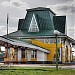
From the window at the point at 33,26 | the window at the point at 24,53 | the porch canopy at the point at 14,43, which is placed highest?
the window at the point at 33,26

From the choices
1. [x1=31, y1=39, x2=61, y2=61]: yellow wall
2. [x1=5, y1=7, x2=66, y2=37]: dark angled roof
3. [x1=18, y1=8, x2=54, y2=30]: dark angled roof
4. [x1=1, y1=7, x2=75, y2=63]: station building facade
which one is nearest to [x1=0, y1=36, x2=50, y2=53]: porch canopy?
[x1=1, y1=7, x2=75, y2=63]: station building facade

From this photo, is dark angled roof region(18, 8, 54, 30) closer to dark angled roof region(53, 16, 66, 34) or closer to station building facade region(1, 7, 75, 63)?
station building facade region(1, 7, 75, 63)

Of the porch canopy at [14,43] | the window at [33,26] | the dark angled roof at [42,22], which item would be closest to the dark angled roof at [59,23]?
the dark angled roof at [42,22]

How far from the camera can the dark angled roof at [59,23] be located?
96.5 ft

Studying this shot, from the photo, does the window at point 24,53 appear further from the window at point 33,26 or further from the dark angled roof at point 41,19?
the dark angled roof at point 41,19

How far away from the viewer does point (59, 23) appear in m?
29.9

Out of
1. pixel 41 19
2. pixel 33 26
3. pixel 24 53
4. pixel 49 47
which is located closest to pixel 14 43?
pixel 24 53

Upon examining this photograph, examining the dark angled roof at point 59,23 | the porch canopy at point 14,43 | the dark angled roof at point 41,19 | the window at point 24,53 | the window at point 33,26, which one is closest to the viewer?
the porch canopy at point 14,43

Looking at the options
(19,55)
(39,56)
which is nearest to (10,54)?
(19,55)

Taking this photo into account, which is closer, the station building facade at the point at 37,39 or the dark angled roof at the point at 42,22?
the station building facade at the point at 37,39

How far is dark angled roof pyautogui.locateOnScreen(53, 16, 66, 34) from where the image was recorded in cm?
2941

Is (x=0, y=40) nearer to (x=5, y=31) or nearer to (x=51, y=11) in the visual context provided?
(x=5, y=31)

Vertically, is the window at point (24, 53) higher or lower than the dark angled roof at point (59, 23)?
lower

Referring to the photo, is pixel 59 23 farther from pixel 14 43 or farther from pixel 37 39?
pixel 14 43
